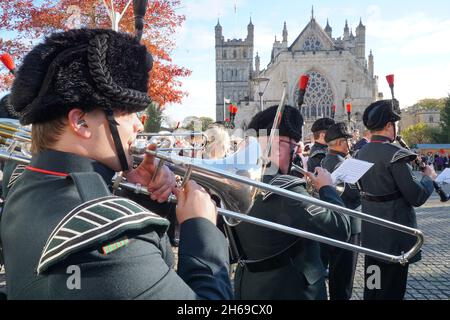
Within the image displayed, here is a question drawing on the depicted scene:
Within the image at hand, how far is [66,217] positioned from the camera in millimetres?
1522

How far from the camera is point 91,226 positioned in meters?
1.48

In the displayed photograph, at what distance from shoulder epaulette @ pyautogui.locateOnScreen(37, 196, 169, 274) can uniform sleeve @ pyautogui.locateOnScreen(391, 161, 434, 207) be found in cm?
420

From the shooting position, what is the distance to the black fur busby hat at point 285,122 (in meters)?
4.05

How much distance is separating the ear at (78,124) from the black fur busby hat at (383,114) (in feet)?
14.9

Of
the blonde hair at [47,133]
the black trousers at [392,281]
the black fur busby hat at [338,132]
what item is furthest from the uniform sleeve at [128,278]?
the black fur busby hat at [338,132]

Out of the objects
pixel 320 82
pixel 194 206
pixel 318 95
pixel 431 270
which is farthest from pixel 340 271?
pixel 320 82

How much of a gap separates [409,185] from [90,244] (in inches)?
175

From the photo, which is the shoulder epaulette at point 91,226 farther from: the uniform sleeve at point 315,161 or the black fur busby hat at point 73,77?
the uniform sleeve at point 315,161

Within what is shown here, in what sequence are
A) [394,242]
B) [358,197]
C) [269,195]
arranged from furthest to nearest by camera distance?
1. [358,197]
2. [394,242]
3. [269,195]

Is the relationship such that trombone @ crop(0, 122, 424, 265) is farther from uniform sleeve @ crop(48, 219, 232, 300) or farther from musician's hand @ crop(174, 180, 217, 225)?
uniform sleeve @ crop(48, 219, 232, 300)

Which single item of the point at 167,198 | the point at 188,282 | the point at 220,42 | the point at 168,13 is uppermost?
the point at 220,42
